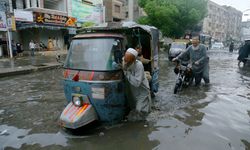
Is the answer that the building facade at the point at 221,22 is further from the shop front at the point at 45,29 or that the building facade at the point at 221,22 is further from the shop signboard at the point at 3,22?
the shop signboard at the point at 3,22

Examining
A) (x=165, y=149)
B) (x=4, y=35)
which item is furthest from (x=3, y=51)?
(x=165, y=149)

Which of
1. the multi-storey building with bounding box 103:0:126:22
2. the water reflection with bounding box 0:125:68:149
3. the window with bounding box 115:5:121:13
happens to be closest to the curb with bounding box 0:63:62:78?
the water reflection with bounding box 0:125:68:149

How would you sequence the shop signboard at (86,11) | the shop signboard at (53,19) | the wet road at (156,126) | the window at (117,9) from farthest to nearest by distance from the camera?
1. the window at (117,9)
2. the shop signboard at (86,11)
3. the shop signboard at (53,19)
4. the wet road at (156,126)

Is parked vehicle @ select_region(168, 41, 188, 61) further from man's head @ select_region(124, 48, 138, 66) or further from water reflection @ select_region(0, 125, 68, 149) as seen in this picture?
water reflection @ select_region(0, 125, 68, 149)

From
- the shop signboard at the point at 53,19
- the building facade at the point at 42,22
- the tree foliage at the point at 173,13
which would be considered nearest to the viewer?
the building facade at the point at 42,22

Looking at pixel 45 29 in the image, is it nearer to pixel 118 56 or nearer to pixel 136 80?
pixel 118 56

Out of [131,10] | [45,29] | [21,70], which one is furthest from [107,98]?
[131,10]

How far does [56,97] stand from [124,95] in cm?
344

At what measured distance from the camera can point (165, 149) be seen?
3.71m

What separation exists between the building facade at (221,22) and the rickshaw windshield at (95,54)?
63.0 meters

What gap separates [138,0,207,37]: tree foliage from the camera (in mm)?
27203

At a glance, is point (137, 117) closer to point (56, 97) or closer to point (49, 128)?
Result: point (49, 128)

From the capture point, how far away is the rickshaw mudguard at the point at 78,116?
3.92 meters

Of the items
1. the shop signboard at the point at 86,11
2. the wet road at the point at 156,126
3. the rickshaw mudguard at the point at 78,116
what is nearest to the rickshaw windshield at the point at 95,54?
the rickshaw mudguard at the point at 78,116
